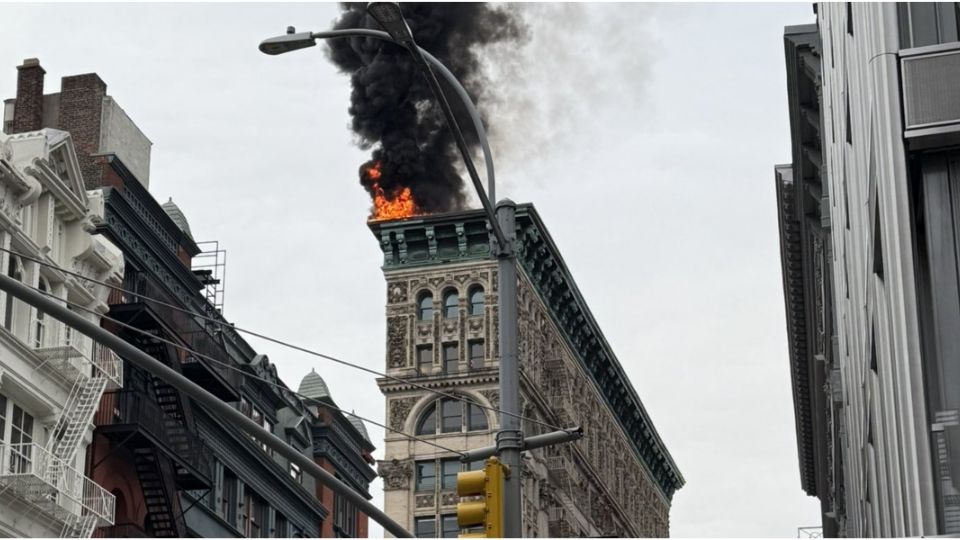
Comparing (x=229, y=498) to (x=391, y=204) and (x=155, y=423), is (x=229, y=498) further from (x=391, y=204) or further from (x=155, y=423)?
(x=391, y=204)

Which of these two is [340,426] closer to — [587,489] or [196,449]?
[196,449]

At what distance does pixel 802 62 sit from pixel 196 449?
1899cm

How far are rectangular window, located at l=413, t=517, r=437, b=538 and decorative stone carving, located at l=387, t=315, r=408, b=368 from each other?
774 centimetres

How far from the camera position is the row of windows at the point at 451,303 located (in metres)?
82.8

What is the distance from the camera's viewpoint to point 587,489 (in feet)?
303

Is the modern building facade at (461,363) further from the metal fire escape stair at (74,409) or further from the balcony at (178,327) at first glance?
the metal fire escape stair at (74,409)

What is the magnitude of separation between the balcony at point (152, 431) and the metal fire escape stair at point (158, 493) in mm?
278

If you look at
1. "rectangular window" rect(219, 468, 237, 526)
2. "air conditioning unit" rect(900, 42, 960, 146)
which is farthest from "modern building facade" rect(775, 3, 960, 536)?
"rectangular window" rect(219, 468, 237, 526)

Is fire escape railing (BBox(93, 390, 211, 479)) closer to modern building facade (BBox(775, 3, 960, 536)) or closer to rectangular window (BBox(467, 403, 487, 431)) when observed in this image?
modern building facade (BBox(775, 3, 960, 536))

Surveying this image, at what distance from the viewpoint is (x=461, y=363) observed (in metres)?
81.6

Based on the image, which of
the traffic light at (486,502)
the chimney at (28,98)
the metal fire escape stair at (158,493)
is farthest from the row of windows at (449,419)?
the traffic light at (486,502)

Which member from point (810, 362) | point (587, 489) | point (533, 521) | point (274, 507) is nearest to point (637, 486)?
point (587, 489)

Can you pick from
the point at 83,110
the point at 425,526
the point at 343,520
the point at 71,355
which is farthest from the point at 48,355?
the point at 425,526

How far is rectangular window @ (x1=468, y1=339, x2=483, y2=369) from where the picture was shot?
81.9 m
